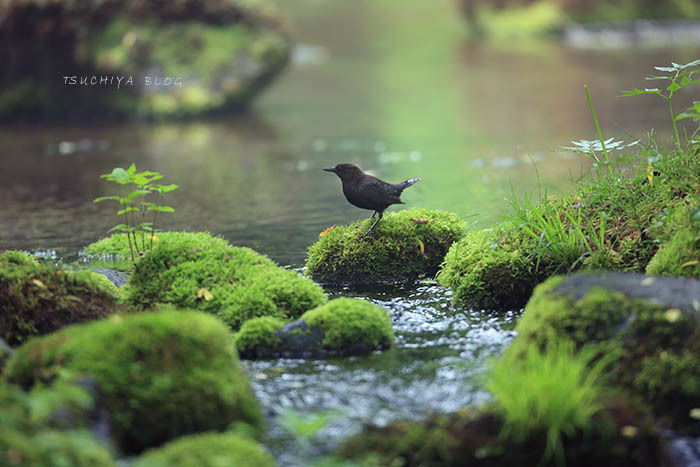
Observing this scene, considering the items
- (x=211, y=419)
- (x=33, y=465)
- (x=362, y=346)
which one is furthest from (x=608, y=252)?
(x=33, y=465)

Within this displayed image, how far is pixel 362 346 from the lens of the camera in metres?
4.28

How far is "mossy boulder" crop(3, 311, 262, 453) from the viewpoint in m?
3.23

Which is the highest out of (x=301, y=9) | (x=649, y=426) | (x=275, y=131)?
(x=301, y=9)

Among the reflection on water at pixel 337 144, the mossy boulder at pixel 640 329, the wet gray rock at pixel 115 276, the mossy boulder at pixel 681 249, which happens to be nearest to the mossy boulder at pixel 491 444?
the mossy boulder at pixel 640 329

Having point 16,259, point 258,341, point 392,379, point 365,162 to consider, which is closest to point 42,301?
point 16,259

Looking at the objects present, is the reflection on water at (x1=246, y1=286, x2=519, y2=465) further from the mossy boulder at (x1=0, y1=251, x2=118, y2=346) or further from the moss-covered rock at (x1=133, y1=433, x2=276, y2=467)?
the mossy boulder at (x1=0, y1=251, x2=118, y2=346)


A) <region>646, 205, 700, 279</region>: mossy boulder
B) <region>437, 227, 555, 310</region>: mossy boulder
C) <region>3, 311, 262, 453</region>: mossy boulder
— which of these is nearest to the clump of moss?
<region>3, 311, 262, 453</region>: mossy boulder

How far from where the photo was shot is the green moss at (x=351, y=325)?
14.0 feet

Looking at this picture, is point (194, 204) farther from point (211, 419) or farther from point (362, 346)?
point (211, 419)

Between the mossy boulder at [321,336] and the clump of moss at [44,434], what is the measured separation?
1.33 metres

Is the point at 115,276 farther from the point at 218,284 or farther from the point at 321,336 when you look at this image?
the point at 321,336

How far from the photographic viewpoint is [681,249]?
437cm

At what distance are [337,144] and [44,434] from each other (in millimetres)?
11066

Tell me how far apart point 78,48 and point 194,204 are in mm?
8419
